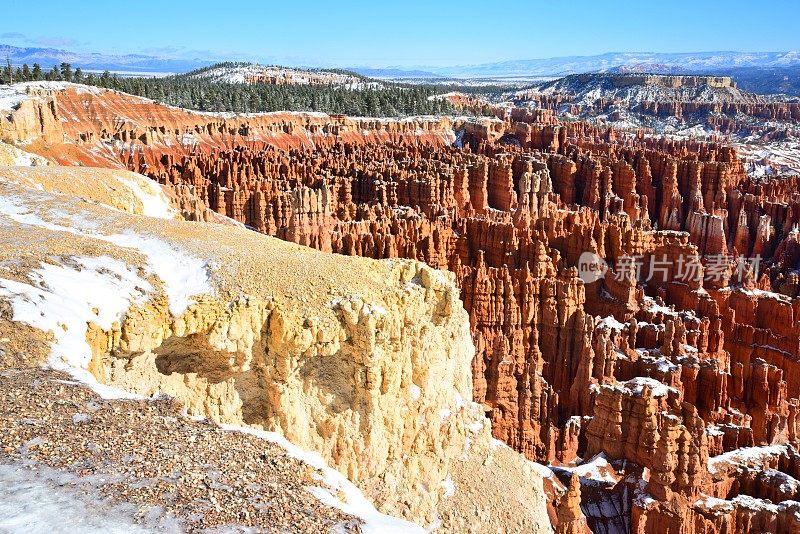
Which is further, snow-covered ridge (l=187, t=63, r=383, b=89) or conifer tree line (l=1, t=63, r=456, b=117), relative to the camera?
snow-covered ridge (l=187, t=63, r=383, b=89)

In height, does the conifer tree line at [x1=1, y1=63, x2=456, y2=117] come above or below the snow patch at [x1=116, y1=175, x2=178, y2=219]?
above

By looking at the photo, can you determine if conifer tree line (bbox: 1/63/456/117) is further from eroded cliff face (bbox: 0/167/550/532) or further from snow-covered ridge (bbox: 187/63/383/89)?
eroded cliff face (bbox: 0/167/550/532)

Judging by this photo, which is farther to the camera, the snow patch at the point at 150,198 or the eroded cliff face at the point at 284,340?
the snow patch at the point at 150,198

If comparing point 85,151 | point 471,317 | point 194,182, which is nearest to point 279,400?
point 471,317

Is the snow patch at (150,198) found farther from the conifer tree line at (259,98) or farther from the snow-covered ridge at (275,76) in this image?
the snow-covered ridge at (275,76)

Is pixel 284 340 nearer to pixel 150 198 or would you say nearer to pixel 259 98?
pixel 150 198

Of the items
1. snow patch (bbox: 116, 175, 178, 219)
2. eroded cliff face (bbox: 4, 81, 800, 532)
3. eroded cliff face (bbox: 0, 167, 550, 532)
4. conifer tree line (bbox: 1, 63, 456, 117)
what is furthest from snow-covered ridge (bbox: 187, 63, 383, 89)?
eroded cliff face (bbox: 0, 167, 550, 532)

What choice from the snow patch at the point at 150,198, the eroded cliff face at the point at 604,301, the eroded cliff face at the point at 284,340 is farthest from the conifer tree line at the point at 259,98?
the eroded cliff face at the point at 284,340
